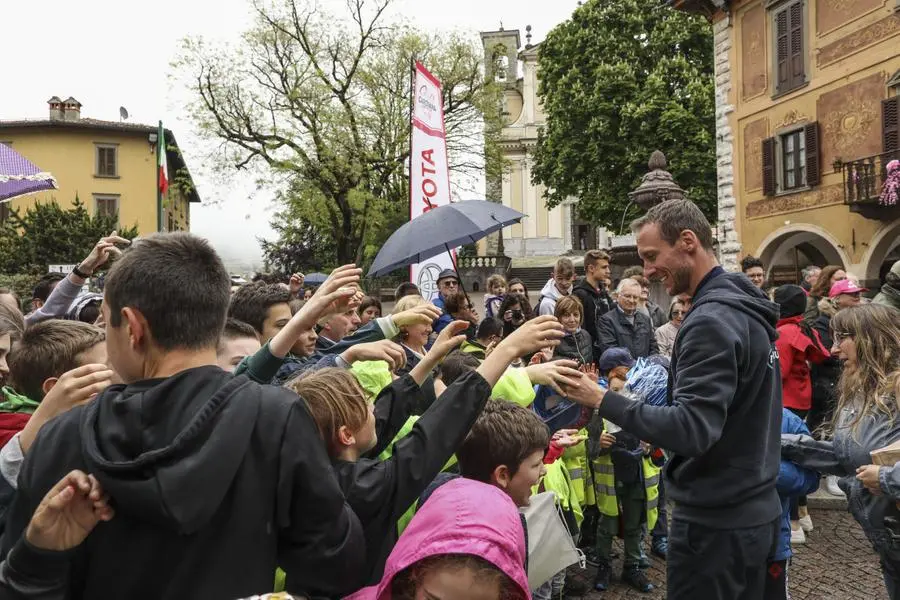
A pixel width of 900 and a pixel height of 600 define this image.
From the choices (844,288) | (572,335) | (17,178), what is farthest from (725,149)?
(17,178)

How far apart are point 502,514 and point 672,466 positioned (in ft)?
3.74

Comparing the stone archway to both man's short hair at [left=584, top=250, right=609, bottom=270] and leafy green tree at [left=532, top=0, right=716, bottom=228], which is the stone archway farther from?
man's short hair at [left=584, top=250, right=609, bottom=270]

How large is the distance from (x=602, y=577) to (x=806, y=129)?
16607 millimetres

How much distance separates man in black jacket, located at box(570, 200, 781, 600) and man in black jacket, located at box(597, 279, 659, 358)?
413 centimetres

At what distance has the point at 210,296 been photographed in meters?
1.57

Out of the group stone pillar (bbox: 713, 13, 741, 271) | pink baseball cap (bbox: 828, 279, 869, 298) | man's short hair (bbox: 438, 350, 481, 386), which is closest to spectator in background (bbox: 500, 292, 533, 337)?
man's short hair (bbox: 438, 350, 481, 386)

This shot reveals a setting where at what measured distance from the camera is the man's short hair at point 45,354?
2611mm

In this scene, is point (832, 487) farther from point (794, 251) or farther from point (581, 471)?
point (794, 251)

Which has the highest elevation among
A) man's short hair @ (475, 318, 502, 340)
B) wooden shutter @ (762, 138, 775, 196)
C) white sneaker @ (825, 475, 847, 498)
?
→ wooden shutter @ (762, 138, 775, 196)

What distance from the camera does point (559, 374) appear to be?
2.62m

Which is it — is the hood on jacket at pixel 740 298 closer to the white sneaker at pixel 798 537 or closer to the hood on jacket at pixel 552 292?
the white sneaker at pixel 798 537

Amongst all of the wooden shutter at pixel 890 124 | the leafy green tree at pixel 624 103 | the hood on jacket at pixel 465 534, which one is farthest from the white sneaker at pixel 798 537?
the leafy green tree at pixel 624 103

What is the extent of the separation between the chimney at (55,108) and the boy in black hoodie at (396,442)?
43233 millimetres

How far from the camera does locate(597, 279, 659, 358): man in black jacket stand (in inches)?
270
